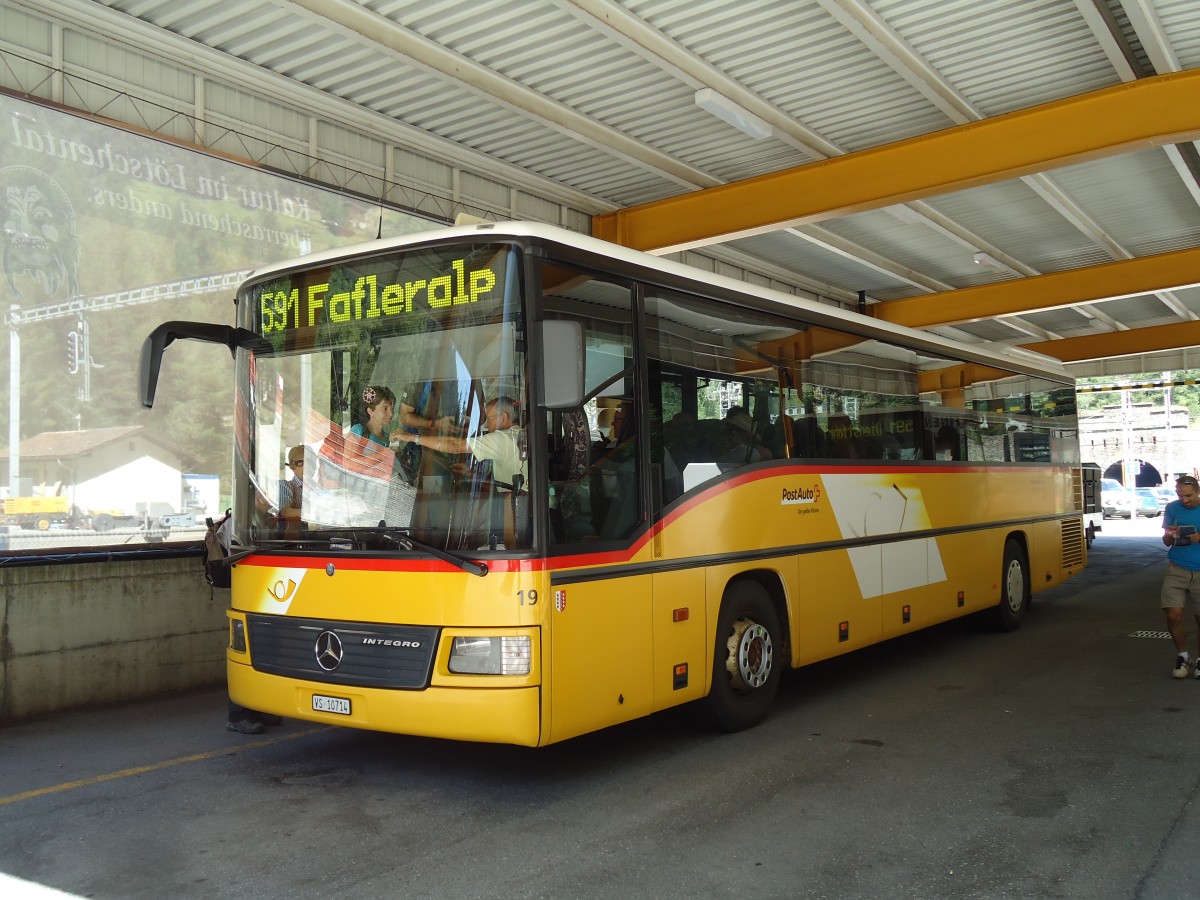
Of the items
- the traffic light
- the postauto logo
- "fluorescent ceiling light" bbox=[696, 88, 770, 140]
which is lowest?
the postauto logo

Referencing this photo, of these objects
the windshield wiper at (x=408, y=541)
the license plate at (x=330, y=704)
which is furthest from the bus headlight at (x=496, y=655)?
the license plate at (x=330, y=704)

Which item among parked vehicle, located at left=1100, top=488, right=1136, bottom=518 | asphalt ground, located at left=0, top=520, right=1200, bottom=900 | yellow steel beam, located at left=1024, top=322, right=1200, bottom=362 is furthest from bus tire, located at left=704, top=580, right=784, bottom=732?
parked vehicle, located at left=1100, top=488, right=1136, bottom=518

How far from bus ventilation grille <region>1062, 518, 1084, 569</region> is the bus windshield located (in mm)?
10651

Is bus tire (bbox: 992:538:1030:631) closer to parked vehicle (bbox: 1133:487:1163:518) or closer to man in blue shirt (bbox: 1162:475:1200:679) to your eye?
man in blue shirt (bbox: 1162:475:1200:679)

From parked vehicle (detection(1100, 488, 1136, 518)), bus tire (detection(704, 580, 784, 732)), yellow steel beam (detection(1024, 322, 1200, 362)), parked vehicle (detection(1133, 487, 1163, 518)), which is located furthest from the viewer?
parked vehicle (detection(1133, 487, 1163, 518))

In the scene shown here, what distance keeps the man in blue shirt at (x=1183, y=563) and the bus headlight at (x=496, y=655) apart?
6084mm

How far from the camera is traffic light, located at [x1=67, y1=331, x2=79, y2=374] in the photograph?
344 inches

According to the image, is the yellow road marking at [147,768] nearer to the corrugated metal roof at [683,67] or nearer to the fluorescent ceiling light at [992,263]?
the corrugated metal roof at [683,67]

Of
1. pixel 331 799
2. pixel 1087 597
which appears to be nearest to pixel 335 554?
pixel 331 799

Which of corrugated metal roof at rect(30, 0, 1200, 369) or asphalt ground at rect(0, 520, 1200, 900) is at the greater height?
corrugated metal roof at rect(30, 0, 1200, 369)

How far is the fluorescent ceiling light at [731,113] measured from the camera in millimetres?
10062

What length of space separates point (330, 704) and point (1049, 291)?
16.5 metres

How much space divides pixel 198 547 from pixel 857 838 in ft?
21.4

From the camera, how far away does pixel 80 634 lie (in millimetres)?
8227
